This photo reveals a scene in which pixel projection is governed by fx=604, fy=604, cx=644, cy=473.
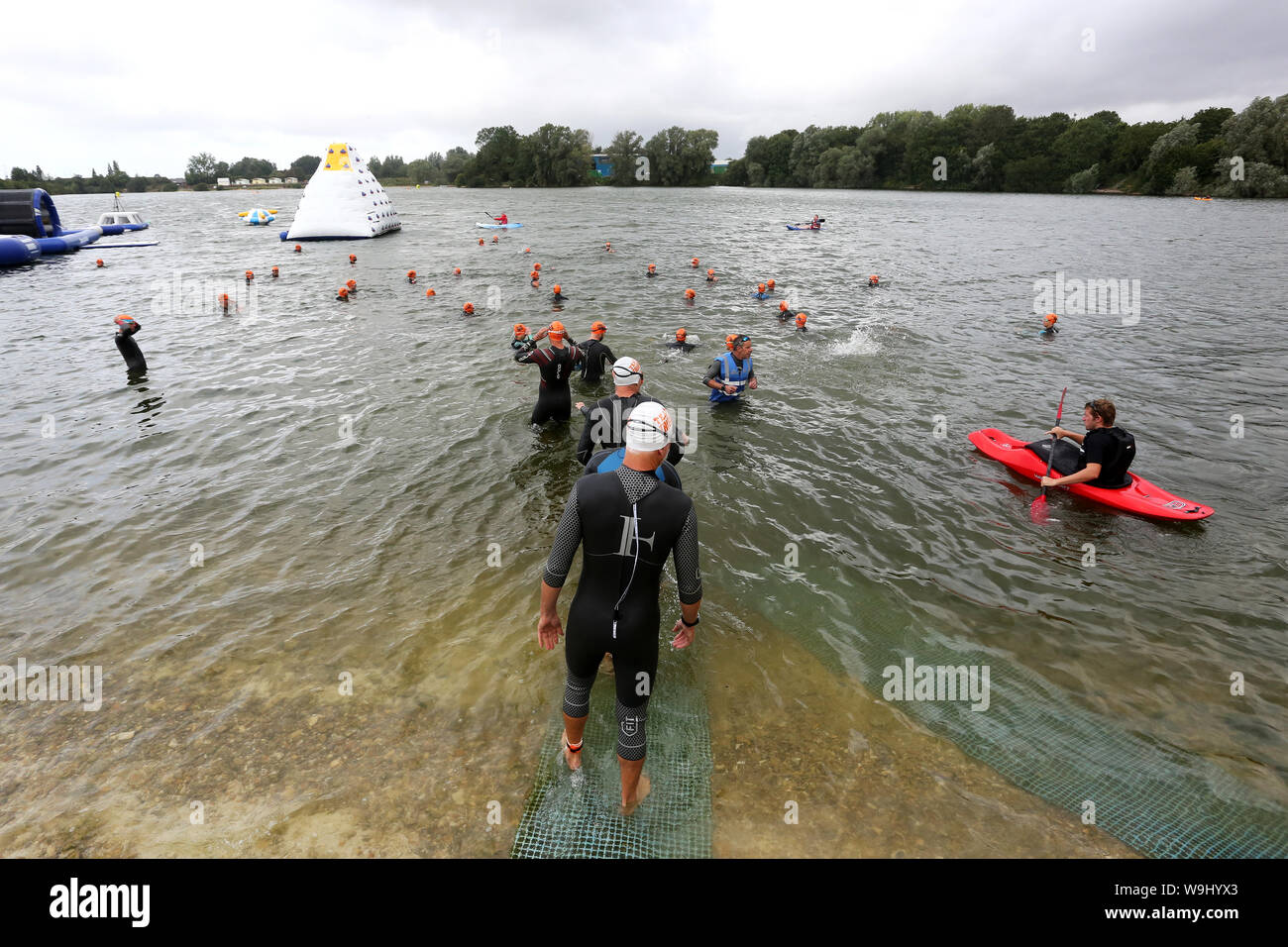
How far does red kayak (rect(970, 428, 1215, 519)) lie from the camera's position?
8.77m

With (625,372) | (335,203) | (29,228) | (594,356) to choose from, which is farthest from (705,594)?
(29,228)

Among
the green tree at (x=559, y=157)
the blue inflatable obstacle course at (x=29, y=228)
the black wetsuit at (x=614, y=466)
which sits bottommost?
the black wetsuit at (x=614, y=466)

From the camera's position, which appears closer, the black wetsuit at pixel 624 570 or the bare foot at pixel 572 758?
the black wetsuit at pixel 624 570

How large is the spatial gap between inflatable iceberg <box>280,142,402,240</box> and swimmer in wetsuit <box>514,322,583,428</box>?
1481 inches

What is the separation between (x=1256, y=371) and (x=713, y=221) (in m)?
45.8

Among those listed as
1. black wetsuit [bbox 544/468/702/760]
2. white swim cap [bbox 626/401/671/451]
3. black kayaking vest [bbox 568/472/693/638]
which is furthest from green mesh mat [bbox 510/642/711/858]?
white swim cap [bbox 626/401/671/451]

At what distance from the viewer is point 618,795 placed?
4578 millimetres

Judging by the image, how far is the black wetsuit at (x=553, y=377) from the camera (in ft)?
34.7

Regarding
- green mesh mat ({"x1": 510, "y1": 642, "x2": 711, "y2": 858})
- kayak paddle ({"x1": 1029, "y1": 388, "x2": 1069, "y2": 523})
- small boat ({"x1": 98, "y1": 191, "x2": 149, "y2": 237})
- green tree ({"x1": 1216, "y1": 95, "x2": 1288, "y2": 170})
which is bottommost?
green mesh mat ({"x1": 510, "y1": 642, "x2": 711, "y2": 858})

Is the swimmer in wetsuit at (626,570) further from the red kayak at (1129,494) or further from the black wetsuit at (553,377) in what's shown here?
the red kayak at (1129,494)

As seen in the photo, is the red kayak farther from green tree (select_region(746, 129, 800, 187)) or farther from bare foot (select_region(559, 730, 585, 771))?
green tree (select_region(746, 129, 800, 187))

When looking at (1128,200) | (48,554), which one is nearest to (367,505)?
(48,554)

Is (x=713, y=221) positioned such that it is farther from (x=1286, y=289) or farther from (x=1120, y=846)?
(x=1120, y=846)

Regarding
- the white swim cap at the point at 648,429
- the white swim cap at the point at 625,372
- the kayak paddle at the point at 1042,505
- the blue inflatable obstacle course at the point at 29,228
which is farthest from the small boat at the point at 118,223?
the kayak paddle at the point at 1042,505
